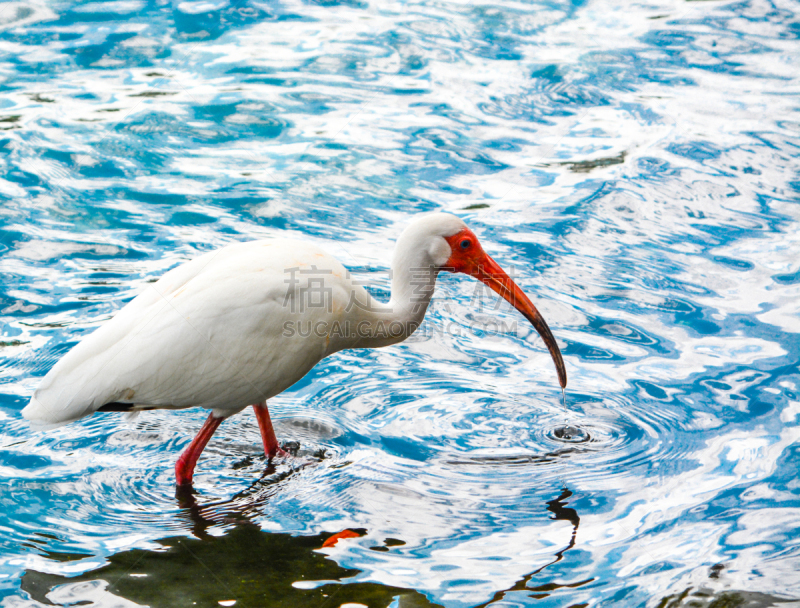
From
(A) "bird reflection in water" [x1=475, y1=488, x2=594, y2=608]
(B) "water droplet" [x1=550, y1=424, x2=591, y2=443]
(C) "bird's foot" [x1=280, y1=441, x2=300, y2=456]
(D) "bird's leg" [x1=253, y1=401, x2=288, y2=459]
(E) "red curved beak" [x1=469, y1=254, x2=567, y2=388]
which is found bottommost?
(A) "bird reflection in water" [x1=475, y1=488, x2=594, y2=608]

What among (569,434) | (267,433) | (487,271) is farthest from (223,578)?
(487,271)

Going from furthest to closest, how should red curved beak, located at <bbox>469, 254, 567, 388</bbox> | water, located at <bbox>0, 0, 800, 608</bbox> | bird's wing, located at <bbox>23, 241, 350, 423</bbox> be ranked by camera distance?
red curved beak, located at <bbox>469, 254, 567, 388</bbox>
bird's wing, located at <bbox>23, 241, 350, 423</bbox>
water, located at <bbox>0, 0, 800, 608</bbox>

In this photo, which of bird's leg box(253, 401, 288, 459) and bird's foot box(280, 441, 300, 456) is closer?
bird's leg box(253, 401, 288, 459)

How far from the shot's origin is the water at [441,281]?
4.39 m

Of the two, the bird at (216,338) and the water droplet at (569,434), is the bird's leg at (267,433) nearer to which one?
the bird at (216,338)

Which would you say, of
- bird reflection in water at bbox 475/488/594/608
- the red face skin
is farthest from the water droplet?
bird reflection in water at bbox 475/488/594/608

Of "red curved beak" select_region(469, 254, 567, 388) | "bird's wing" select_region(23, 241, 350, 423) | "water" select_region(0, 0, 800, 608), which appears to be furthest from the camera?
"red curved beak" select_region(469, 254, 567, 388)

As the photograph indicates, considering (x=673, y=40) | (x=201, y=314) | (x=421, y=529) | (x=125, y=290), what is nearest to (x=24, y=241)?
(x=125, y=290)

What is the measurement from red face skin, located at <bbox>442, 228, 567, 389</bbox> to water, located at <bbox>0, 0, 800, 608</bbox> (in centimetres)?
45

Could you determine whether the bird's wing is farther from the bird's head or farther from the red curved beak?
the red curved beak

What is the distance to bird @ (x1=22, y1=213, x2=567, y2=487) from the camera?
4.67 m

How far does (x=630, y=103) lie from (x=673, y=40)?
2.23 m

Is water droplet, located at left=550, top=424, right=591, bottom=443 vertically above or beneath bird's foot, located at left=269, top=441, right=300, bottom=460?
beneath

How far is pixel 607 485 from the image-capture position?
193 inches
